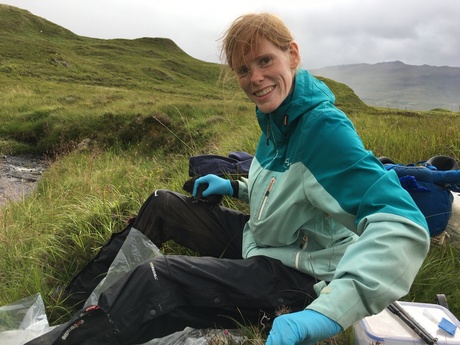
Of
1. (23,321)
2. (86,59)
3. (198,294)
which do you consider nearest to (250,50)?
(198,294)

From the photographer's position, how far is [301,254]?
6.92ft

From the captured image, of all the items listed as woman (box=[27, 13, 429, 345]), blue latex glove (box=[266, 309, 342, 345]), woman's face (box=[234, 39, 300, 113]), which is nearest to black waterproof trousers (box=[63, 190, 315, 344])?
woman (box=[27, 13, 429, 345])

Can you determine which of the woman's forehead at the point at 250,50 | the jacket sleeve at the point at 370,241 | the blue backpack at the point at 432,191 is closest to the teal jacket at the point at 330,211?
the jacket sleeve at the point at 370,241

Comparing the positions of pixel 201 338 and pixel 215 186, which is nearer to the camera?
pixel 201 338

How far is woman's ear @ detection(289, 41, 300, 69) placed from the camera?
2223mm

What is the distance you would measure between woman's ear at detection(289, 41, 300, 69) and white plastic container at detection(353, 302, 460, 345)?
57.1 inches

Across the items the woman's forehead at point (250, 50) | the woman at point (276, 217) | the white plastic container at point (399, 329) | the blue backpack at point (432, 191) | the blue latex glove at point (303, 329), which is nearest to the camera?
the blue latex glove at point (303, 329)

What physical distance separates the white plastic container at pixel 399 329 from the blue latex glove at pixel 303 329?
65cm

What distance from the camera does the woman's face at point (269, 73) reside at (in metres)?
2.14

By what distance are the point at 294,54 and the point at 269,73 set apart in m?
0.23

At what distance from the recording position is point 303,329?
1.30 meters

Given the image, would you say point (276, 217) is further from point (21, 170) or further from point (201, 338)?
point (21, 170)

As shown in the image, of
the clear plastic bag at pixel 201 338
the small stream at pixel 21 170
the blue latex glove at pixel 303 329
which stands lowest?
the small stream at pixel 21 170

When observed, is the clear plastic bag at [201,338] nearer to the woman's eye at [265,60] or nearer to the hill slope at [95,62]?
the woman's eye at [265,60]
